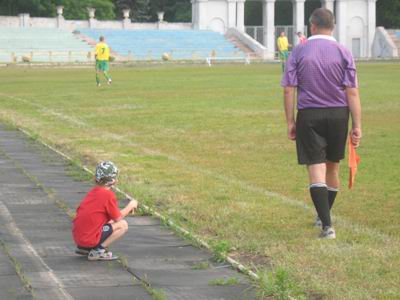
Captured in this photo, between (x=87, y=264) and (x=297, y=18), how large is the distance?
3437 inches

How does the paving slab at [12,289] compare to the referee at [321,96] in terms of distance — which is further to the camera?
the referee at [321,96]

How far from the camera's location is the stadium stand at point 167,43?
82375 mm

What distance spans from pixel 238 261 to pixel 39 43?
73.2 m

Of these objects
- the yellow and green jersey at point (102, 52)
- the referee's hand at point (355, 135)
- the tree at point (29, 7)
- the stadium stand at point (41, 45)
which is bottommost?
the stadium stand at point (41, 45)

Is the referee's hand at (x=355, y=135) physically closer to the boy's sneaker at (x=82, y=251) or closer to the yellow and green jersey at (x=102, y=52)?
the boy's sneaker at (x=82, y=251)

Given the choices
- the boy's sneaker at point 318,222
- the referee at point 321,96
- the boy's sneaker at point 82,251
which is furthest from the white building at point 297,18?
the boy's sneaker at point 82,251

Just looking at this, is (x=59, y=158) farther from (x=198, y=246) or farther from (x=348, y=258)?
(x=348, y=258)

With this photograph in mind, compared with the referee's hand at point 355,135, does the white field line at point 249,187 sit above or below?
below

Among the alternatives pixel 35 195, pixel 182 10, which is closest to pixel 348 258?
pixel 35 195

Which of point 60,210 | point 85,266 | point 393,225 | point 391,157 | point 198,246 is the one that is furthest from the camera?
point 391,157

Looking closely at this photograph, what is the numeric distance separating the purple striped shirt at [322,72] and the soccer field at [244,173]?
126cm

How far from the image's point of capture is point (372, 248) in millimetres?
8914

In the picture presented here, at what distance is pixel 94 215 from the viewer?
29.1 feet

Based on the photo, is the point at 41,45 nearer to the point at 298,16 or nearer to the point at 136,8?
the point at 298,16
